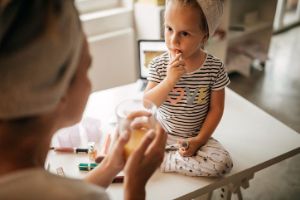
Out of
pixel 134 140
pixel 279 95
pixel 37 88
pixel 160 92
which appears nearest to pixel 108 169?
pixel 134 140

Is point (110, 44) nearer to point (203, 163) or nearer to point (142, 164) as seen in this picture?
point (203, 163)

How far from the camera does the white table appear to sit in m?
1.01

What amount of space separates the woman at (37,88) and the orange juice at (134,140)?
0.62ft

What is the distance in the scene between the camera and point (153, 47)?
1.48 metres

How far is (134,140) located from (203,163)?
0.34 meters

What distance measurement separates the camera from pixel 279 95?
241 cm

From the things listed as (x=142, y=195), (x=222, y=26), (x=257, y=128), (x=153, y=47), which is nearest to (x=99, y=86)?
(x=153, y=47)

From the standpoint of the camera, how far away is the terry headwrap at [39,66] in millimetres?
455

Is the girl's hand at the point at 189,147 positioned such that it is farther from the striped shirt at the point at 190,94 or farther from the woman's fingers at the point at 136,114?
the woman's fingers at the point at 136,114

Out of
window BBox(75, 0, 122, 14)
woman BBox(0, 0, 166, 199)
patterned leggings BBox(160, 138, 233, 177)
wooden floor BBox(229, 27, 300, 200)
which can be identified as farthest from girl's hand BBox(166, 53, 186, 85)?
window BBox(75, 0, 122, 14)

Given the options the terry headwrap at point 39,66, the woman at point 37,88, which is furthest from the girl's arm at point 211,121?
the terry headwrap at point 39,66

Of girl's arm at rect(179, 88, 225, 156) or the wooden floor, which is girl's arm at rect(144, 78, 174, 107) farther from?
the wooden floor

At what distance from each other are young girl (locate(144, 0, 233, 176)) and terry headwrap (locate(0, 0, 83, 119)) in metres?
0.56

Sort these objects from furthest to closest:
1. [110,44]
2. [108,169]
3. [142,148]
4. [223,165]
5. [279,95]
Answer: [279,95] < [110,44] < [223,165] < [108,169] < [142,148]
